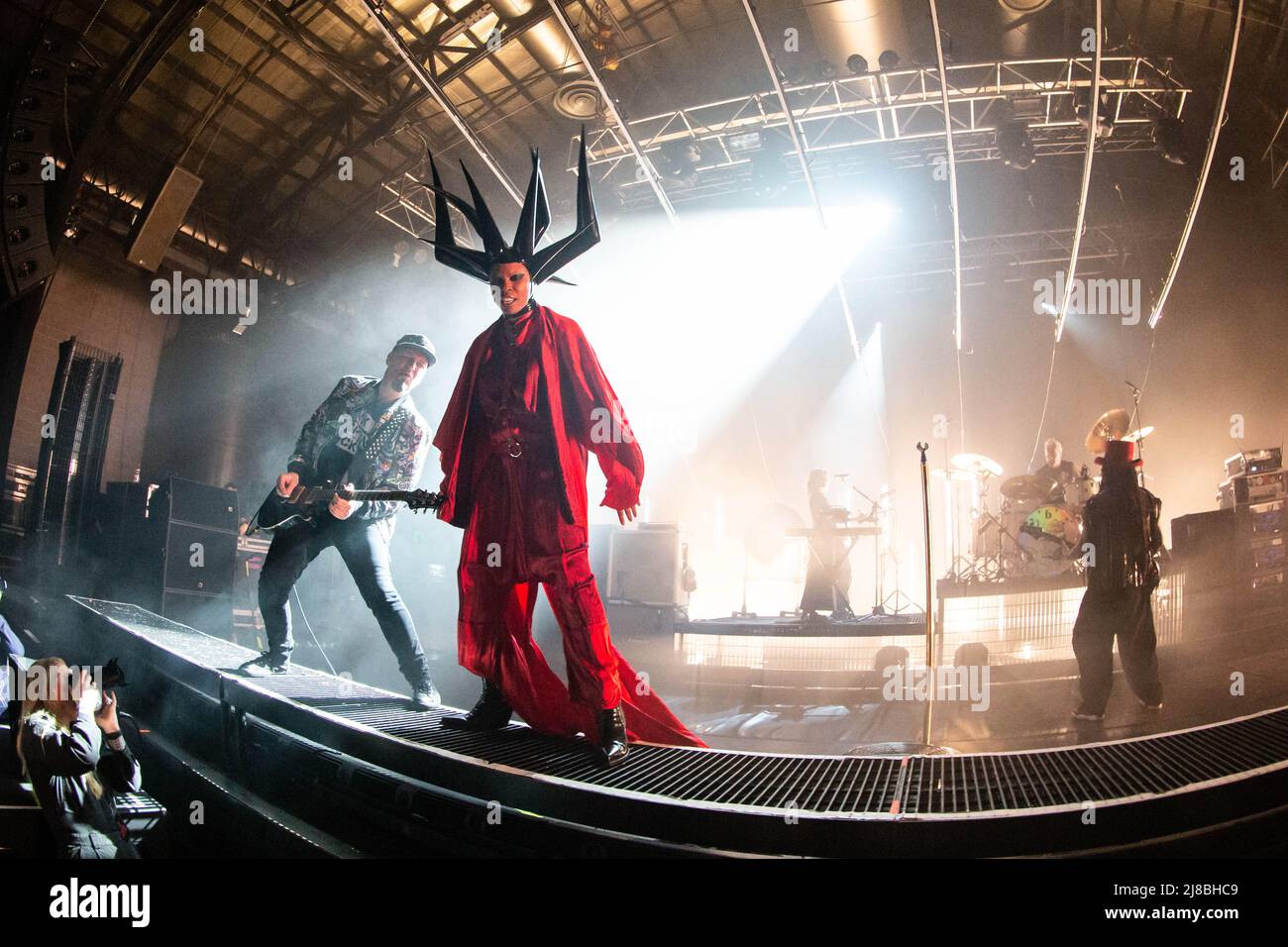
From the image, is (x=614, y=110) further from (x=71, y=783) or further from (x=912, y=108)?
(x=71, y=783)

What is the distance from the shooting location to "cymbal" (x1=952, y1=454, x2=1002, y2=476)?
970 cm

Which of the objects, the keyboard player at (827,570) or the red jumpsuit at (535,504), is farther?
the keyboard player at (827,570)

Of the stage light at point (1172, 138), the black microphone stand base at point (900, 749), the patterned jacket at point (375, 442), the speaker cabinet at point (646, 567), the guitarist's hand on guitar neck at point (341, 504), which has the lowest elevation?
the black microphone stand base at point (900, 749)

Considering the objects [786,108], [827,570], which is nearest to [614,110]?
[786,108]

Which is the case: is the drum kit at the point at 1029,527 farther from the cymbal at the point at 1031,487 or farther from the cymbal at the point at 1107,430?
the cymbal at the point at 1107,430

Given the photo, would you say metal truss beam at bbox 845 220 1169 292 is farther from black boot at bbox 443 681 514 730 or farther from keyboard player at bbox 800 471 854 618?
black boot at bbox 443 681 514 730

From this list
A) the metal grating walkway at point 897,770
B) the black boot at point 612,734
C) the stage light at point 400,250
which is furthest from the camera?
the stage light at point 400,250

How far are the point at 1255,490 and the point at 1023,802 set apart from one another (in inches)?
270

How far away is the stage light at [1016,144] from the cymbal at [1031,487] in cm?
364

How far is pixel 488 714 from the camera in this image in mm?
2787

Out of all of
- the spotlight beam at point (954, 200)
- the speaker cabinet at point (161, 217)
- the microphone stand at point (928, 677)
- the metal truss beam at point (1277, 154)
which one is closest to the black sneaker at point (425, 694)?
the microphone stand at point (928, 677)

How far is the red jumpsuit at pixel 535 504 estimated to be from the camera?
2.65 metres
